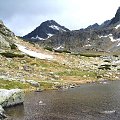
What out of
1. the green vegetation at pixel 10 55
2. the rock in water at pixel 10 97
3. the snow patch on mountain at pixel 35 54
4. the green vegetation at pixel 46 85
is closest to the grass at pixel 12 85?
the green vegetation at pixel 46 85

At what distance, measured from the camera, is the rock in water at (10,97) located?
3194 inches

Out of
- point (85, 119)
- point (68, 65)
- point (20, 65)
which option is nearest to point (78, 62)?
point (68, 65)

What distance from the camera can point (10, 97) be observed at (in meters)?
82.4

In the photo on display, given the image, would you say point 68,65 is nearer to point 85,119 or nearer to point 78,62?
point 78,62

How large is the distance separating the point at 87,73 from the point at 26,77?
39737 mm

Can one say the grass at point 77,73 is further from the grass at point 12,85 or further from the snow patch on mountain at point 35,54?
the grass at point 12,85

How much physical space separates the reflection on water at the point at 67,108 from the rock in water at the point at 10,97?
1.93 metres

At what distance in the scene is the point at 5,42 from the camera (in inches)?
7539

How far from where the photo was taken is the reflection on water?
68125 millimetres

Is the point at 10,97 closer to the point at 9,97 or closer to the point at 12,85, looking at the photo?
the point at 9,97

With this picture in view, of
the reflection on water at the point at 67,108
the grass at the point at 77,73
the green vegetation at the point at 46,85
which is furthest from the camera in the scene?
the grass at the point at 77,73

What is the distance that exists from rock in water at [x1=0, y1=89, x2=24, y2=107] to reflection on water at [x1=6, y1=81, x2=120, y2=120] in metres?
1.93

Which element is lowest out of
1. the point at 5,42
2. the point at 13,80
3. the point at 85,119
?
the point at 85,119

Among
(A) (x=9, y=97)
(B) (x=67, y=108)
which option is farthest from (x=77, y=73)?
(B) (x=67, y=108)
